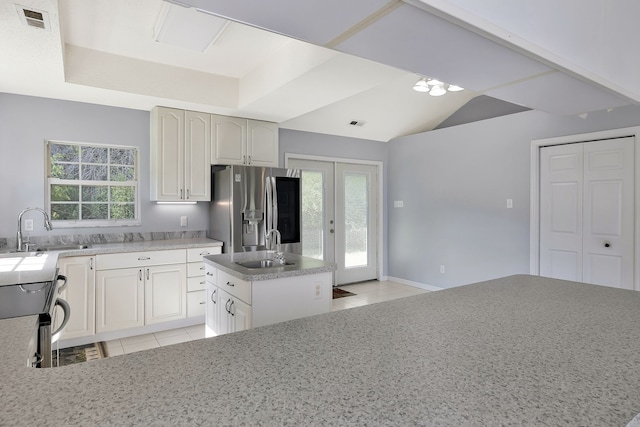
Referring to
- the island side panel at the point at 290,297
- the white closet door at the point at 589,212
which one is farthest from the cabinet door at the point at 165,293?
the white closet door at the point at 589,212

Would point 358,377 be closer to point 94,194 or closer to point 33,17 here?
point 33,17

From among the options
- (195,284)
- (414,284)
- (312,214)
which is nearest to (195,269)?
(195,284)

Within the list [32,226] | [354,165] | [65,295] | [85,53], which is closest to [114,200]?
[32,226]

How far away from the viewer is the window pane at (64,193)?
373cm

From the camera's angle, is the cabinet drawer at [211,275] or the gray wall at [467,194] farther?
the gray wall at [467,194]

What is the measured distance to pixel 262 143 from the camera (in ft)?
14.9

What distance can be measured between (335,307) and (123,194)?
2768mm

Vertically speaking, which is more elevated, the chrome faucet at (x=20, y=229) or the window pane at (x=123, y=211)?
the window pane at (x=123, y=211)

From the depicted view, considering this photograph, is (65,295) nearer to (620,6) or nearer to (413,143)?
(620,6)

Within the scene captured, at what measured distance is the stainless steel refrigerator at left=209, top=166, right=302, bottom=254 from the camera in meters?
3.97

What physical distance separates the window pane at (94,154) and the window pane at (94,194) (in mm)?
281

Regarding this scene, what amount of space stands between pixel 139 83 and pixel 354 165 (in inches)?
131

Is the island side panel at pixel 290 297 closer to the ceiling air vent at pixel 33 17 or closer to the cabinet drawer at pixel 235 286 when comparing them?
the cabinet drawer at pixel 235 286

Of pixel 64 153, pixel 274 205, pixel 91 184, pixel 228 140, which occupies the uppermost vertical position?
pixel 228 140
